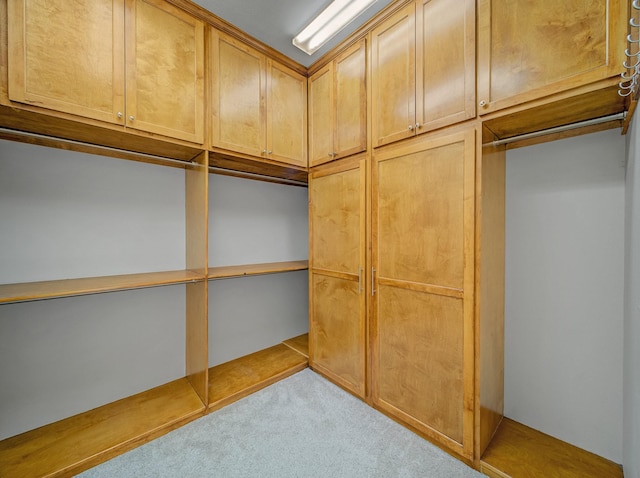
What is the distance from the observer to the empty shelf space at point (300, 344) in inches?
110

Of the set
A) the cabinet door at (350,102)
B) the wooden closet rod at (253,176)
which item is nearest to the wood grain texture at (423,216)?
the cabinet door at (350,102)

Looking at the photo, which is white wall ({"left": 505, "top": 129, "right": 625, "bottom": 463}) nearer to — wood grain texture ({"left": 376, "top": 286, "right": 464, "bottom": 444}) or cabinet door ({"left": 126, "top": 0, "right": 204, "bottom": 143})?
wood grain texture ({"left": 376, "top": 286, "right": 464, "bottom": 444})

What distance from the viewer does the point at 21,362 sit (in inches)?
64.6

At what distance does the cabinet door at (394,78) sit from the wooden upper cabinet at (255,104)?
0.76 meters

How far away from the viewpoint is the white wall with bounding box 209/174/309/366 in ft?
8.30

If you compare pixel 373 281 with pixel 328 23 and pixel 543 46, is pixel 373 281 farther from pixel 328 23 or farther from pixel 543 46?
pixel 328 23

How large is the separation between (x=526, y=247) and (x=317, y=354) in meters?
1.89

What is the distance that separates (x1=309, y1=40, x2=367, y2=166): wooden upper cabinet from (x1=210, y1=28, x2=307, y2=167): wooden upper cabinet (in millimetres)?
117

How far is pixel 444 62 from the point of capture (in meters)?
1.53

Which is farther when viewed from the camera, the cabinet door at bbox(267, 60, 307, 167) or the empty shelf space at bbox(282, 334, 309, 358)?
the empty shelf space at bbox(282, 334, 309, 358)

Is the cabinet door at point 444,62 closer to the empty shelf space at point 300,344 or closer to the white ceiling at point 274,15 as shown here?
the white ceiling at point 274,15

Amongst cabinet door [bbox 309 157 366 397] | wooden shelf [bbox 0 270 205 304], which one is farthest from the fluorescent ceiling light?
wooden shelf [bbox 0 270 205 304]

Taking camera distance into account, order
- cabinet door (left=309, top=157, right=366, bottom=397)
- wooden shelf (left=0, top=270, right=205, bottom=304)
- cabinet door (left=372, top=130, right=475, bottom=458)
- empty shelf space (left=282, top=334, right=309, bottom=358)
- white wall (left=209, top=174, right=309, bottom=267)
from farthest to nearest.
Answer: empty shelf space (left=282, top=334, right=309, bottom=358), white wall (left=209, top=174, right=309, bottom=267), cabinet door (left=309, top=157, right=366, bottom=397), cabinet door (left=372, top=130, right=475, bottom=458), wooden shelf (left=0, top=270, right=205, bottom=304)

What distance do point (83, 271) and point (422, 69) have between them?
267 centimetres
